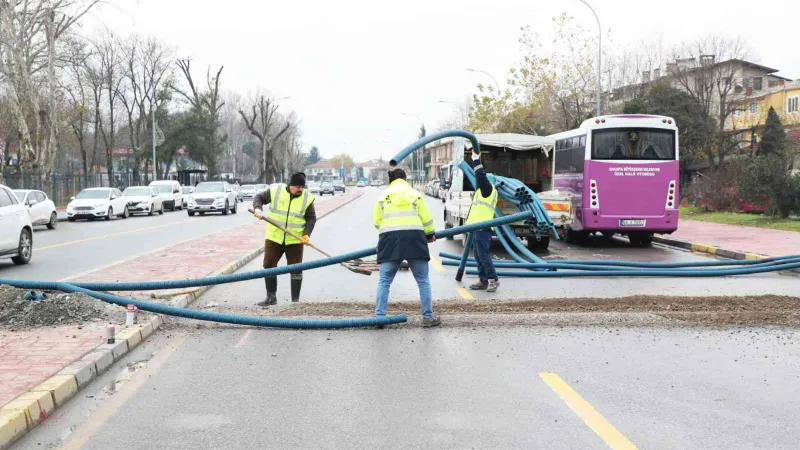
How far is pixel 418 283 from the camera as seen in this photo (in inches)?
306

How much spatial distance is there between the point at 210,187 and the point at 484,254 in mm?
27853

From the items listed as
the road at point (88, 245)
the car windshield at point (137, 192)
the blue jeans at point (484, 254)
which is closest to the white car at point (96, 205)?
the car windshield at point (137, 192)

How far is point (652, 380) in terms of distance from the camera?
576 cm

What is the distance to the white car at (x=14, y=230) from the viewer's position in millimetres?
13531

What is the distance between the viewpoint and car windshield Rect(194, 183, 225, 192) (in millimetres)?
35912

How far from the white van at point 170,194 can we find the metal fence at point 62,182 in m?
5.53

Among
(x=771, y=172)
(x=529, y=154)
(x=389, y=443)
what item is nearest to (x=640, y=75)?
(x=771, y=172)

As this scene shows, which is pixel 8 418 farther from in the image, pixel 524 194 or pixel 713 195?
pixel 713 195

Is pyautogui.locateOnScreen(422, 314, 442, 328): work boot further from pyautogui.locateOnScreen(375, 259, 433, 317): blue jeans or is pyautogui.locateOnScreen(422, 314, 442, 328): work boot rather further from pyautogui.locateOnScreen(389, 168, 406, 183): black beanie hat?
pyautogui.locateOnScreen(389, 168, 406, 183): black beanie hat

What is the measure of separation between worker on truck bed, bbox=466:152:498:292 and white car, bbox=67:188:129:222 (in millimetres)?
23551

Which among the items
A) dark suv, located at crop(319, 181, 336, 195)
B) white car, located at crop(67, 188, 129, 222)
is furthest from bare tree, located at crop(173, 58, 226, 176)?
white car, located at crop(67, 188, 129, 222)

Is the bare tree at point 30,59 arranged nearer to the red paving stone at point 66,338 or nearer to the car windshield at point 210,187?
the car windshield at point 210,187

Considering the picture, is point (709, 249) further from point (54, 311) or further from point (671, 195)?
point (54, 311)

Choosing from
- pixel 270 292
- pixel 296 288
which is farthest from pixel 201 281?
pixel 296 288
